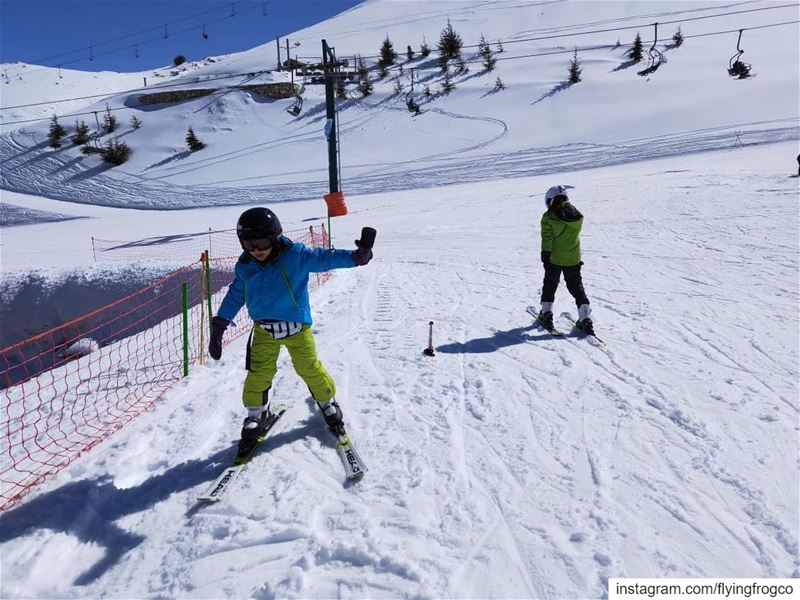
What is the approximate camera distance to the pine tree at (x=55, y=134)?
34406 millimetres

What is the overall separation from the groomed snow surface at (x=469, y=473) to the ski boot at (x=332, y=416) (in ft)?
0.67

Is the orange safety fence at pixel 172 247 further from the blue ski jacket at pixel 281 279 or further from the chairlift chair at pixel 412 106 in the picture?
the chairlift chair at pixel 412 106

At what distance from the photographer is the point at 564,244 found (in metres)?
5.51

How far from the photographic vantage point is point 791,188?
498 inches

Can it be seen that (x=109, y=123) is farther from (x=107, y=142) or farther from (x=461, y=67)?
(x=461, y=67)

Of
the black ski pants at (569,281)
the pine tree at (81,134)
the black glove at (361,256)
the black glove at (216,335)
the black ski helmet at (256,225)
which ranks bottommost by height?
the black ski pants at (569,281)

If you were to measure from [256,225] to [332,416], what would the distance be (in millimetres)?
1507

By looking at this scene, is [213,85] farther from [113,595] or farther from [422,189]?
[113,595]

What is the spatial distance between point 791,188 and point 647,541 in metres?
14.1

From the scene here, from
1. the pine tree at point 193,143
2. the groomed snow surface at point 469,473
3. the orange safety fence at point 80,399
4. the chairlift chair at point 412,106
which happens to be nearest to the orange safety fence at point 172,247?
the orange safety fence at point 80,399

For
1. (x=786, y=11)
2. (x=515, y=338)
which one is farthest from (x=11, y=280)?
(x=786, y=11)

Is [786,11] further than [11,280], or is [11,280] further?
[786,11]

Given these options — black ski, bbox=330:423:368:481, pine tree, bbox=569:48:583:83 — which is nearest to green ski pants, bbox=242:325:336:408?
black ski, bbox=330:423:368:481

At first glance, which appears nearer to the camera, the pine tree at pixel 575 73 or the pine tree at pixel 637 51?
the pine tree at pixel 575 73
